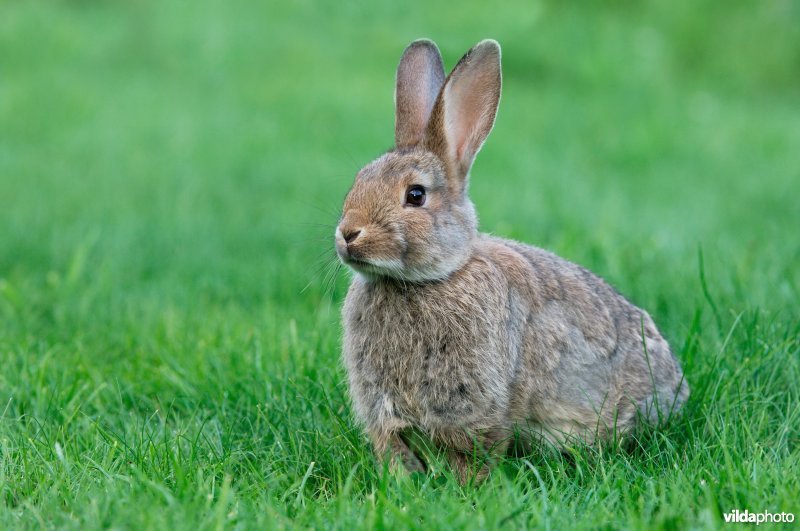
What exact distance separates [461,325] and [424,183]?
519 millimetres

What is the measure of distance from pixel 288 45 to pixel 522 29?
2.97 metres

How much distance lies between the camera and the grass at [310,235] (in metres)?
3.12

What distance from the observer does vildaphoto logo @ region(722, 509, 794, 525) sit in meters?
2.82

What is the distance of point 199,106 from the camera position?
10523mm

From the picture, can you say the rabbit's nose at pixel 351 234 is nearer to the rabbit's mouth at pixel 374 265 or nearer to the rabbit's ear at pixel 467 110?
the rabbit's mouth at pixel 374 265

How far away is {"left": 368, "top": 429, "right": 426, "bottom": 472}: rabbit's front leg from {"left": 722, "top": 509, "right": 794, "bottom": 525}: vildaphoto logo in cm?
109

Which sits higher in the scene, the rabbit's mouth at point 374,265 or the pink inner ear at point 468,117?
the pink inner ear at point 468,117

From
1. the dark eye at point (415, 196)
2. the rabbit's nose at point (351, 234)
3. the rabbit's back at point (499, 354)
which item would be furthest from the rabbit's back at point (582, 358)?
the rabbit's nose at point (351, 234)

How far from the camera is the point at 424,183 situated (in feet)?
11.4

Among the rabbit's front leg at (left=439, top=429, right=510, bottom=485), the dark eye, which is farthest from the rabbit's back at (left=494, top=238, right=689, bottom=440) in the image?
the dark eye

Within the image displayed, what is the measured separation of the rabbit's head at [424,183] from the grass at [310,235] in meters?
0.52

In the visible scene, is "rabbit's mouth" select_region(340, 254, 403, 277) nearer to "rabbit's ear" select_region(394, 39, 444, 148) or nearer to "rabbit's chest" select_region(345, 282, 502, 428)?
"rabbit's chest" select_region(345, 282, 502, 428)

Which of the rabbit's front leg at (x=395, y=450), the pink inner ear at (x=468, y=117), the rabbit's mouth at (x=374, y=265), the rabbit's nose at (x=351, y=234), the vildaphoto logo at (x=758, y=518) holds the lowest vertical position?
the rabbit's front leg at (x=395, y=450)

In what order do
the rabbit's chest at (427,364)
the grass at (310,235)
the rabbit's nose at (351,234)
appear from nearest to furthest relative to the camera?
1. the grass at (310,235)
2. the rabbit's nose at (351,234)
3. the rabbit's chest at (427,364)
